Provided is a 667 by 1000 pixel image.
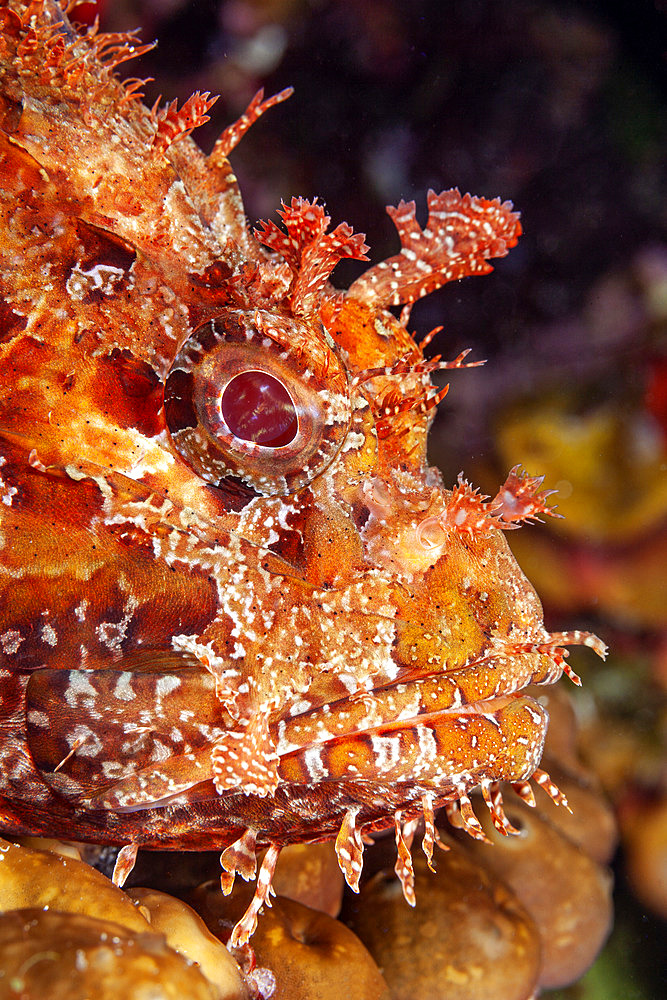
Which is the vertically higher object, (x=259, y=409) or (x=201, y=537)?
(x=259, y=409)

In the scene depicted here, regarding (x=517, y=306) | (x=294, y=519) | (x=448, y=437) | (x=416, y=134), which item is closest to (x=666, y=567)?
(x=448, y=437)

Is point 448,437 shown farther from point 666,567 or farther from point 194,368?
point 194,368

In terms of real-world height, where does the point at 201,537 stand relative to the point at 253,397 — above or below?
below

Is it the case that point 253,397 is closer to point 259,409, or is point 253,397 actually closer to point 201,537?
point 259,409

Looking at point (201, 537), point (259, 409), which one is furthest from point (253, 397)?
point (201, 537)
